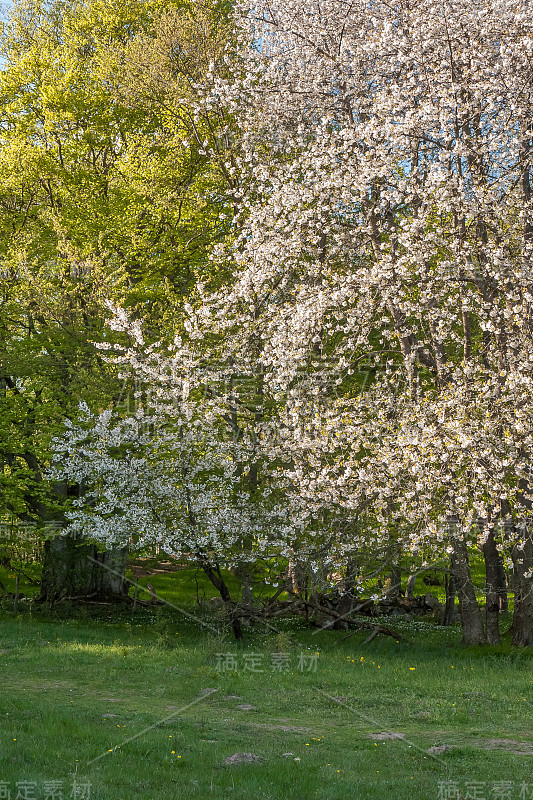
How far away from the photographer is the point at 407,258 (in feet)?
50.5

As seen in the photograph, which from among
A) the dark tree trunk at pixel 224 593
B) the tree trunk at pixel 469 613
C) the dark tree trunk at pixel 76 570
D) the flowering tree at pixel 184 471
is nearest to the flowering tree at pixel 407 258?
the tree trunk at pixel 469 613

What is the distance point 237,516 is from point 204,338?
Result: 4.61 m

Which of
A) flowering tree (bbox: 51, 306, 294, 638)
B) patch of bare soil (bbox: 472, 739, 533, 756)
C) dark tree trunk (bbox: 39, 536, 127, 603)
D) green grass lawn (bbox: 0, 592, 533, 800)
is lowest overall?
green grass lawn (bbox: 0, 592, 533, 800)

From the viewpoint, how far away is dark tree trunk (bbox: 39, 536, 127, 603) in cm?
2630

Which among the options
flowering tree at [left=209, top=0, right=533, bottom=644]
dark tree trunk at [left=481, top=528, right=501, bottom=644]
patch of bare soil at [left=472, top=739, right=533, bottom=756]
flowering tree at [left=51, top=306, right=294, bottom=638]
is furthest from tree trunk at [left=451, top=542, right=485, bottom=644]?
patch of bare soil at [left=472, top=739, right=533, bottom=756]

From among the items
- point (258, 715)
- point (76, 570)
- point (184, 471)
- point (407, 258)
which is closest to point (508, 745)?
point (258, 715)

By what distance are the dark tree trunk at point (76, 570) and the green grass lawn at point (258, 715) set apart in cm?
480

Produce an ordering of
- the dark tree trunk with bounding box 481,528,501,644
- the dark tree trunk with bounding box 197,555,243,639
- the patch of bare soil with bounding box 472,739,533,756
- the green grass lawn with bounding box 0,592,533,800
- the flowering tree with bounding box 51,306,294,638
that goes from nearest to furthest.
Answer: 1. the green grass lawn with bounding box 0,592,533,800
2. the patch of bare soil with bounding box 472,739,533,756
3. the flowering tree with bounding box 51,306,294,638
4. the dark tree trunk with bounding box 481,528,501,644
5. the dark tree trunk with bounding box 197,555,243,639

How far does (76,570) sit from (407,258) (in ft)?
56.9

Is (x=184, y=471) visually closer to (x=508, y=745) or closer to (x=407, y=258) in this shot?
(x=407, y=258)

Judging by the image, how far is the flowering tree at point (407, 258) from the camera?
1487 centimetres

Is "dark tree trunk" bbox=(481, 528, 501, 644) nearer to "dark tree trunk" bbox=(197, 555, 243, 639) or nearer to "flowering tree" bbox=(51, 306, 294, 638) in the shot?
"flowering tree" bbox=(51, 306, 294, 638)

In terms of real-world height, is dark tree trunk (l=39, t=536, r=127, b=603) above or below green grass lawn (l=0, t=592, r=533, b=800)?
above

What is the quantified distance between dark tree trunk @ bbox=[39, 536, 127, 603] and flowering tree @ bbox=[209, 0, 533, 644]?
35.8 feet
